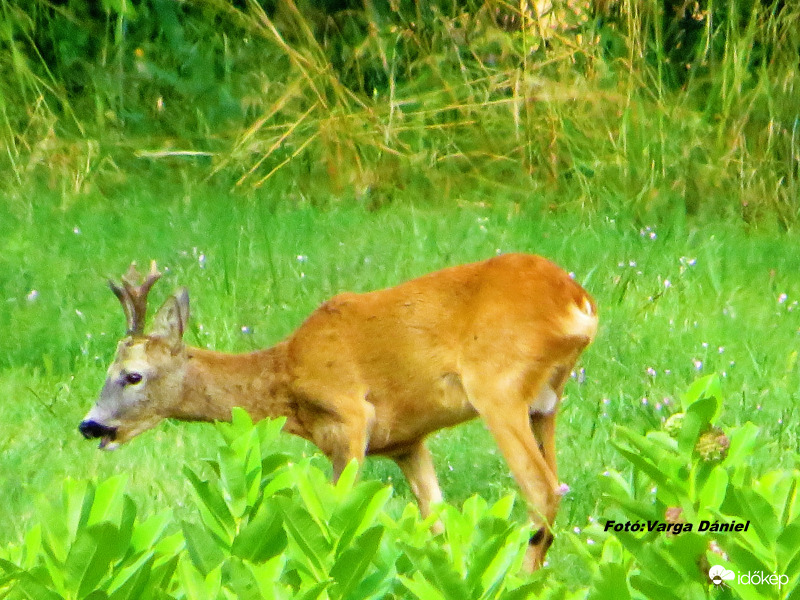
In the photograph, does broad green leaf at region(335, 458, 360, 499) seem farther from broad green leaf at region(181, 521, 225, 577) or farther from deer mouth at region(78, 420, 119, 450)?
deer mouth at region(78, 420, 119, 450)

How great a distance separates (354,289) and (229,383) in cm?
230

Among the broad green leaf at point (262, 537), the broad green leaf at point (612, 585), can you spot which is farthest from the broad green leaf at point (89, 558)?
the broad green leaf at point (612, 585)

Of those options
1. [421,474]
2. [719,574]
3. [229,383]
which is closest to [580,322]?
[421,474]

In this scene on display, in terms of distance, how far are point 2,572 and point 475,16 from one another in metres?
9.33

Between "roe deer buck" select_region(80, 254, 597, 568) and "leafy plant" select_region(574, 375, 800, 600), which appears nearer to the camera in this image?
"leafy plant" select_region(574, 375, 800, 600)

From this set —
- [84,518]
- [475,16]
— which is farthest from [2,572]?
[475,16]

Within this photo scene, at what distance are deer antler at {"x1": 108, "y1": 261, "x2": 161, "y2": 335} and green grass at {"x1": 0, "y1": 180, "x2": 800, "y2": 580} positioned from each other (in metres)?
0.58

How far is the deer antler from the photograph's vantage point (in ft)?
18.1

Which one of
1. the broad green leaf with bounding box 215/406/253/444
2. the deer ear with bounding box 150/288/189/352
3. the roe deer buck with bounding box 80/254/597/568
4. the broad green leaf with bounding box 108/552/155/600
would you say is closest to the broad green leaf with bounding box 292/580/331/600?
the broad green leaf with bounding box 108/552/155/600

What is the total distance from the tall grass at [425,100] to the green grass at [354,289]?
16.4 inches

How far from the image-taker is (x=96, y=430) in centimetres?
565

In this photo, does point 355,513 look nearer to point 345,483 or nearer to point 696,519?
point 345,483

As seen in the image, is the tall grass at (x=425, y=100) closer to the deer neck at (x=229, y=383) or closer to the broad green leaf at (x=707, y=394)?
the deer neck at (x=229, y=383)

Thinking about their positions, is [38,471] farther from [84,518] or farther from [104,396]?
[84,518]
